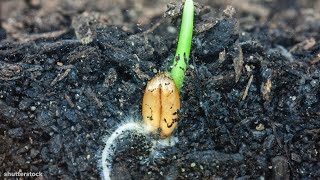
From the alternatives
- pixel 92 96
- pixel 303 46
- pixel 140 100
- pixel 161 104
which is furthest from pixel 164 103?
pixel 303 46

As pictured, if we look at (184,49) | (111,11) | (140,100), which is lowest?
(140,100)

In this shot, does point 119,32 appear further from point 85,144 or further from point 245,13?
point 245,13

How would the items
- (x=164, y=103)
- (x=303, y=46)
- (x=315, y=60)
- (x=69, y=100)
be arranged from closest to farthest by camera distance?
1. (x=164, y=103)
2. (x=69, y=100)
3. (x=315, y=60)
4. (x=303, y=46)

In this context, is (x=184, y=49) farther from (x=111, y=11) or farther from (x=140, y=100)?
(x=111, y=11)

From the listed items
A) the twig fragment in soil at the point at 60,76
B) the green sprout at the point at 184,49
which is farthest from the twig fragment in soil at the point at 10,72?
the green sprout at the point at 184,49

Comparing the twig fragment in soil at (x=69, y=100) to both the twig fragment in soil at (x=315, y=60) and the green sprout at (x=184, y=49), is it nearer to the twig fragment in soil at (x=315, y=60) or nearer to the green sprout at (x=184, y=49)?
the green sprout at (x=184, y=49)

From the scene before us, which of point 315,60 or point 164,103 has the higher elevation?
point 315,60

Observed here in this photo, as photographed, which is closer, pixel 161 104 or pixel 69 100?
pixel 161 104
